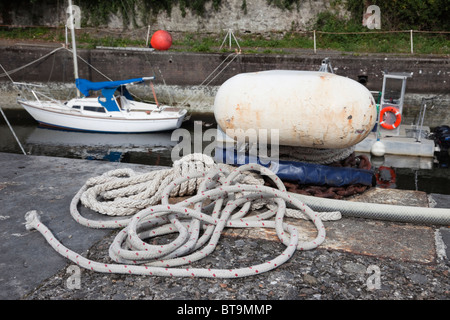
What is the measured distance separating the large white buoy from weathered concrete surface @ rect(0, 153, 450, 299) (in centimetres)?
65

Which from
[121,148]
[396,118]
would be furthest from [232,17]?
[396,118]

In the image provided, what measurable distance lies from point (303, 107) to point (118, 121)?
13620 millimetres

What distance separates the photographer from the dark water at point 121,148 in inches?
484

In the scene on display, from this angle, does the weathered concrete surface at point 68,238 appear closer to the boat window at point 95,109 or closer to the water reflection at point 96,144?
the water reflection at point 96,144

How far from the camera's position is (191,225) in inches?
106

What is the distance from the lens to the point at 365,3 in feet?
69.9

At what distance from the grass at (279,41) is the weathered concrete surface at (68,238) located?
16.1 meters

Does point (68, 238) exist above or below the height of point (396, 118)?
above

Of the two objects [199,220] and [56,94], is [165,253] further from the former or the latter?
[56,94]

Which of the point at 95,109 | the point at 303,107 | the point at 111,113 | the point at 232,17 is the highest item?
the point at 232,17

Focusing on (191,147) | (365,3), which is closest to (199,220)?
(191,147)

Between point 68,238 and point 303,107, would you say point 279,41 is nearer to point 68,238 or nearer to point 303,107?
point 303,107

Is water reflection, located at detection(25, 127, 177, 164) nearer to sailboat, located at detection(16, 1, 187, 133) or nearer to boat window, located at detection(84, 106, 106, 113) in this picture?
sailboat, located at detection(16, 1, 187, 133)
